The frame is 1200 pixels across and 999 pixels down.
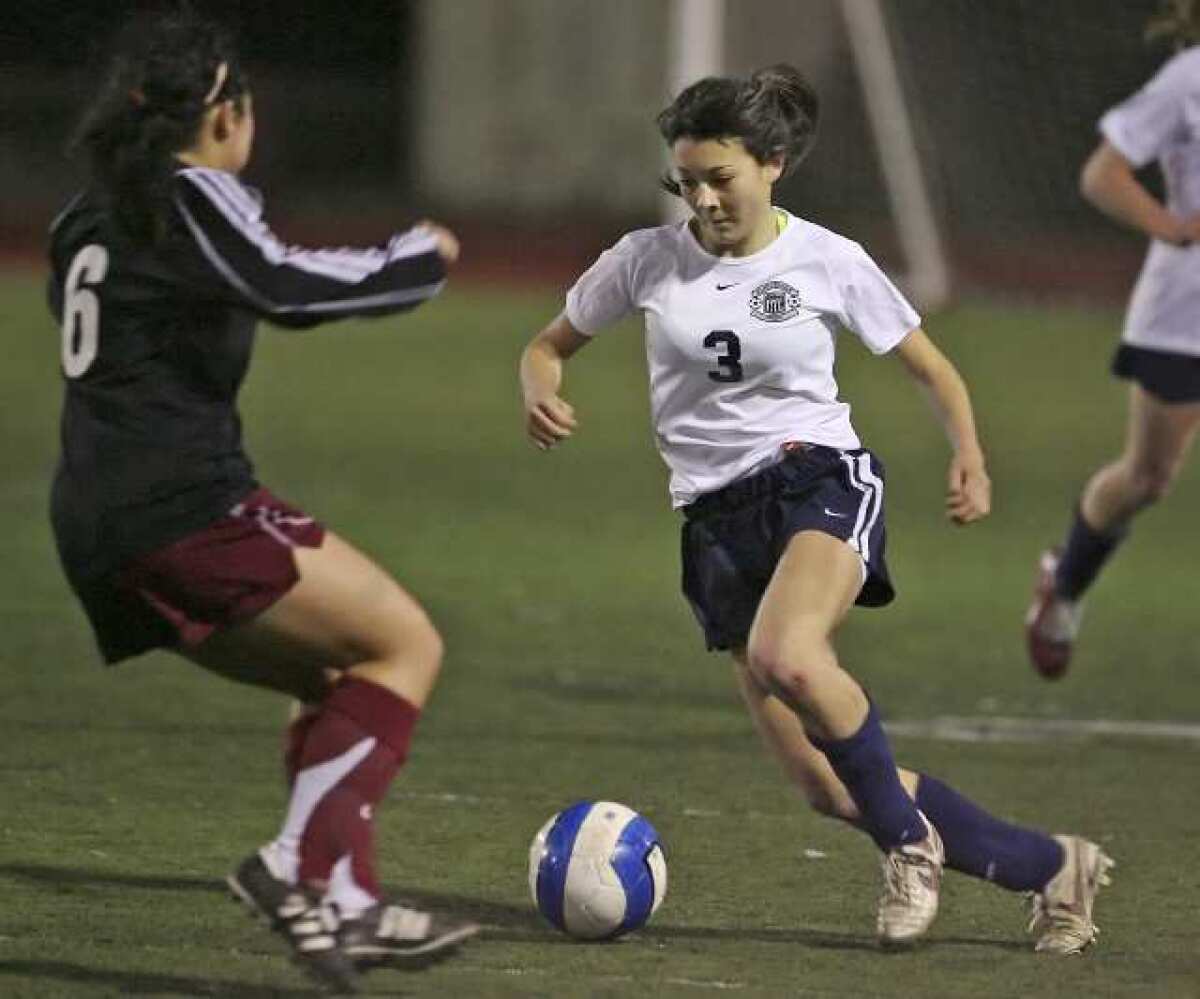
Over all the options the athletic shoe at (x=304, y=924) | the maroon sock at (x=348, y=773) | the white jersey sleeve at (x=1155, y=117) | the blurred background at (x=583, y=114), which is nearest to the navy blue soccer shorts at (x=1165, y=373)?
the white jersey sleeve at (x=1155, y=117)

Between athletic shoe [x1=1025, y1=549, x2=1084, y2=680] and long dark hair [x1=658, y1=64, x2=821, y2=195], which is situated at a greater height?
long dark hair [x1=658, y1=64, x2=821, y2=195]

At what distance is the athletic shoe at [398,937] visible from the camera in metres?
4.96

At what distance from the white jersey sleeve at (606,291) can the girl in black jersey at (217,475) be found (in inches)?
33.7

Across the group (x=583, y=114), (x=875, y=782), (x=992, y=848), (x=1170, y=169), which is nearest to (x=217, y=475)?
(x=875, y=782)

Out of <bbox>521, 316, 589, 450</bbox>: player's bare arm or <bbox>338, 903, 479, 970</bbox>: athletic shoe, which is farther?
<bbox>521, 316, 589, 450</bbox>: player's bare arm

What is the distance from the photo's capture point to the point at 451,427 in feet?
53.7

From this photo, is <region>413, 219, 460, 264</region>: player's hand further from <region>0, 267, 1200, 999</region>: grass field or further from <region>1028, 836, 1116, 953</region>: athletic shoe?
<region>1028, 836, 1116, 953</region>: athletic shoe

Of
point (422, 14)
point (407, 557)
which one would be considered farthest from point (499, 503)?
point (422, 14)

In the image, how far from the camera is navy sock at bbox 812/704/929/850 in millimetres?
5535

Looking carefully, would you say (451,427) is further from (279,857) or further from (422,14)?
(422,14)

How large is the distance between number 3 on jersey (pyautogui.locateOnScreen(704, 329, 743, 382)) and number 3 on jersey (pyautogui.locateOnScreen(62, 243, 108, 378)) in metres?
1.35

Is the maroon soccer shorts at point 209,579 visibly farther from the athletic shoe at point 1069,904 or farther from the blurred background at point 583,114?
the blurred background at point 583,114

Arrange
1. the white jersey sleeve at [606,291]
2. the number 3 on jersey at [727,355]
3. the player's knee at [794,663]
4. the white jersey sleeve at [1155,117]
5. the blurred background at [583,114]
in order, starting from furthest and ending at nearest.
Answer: the blurred background at [583,114] → the white jersey sleeve at [1155,117] → the white jersey sleeve at [606,291] → the number 3 on jersey at [727,355] → the player's knee at [794,663]

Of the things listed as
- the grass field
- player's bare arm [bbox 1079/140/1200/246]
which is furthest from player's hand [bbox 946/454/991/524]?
player's bare arm [bbox 1079/140/1200/246]
